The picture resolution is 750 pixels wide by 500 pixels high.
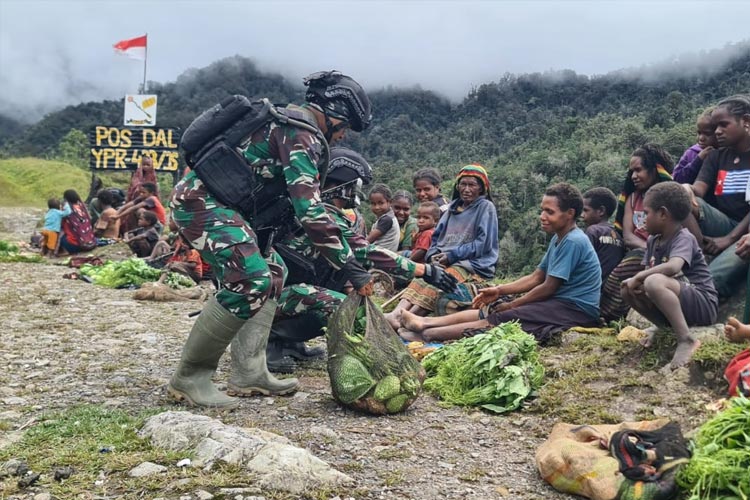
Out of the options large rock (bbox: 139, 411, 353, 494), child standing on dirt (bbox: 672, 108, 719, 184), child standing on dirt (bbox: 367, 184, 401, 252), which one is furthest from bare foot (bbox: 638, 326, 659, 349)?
child standing on dirt (bbox: 367, 184, 401, 252)

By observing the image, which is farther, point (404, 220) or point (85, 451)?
point (404, 220)

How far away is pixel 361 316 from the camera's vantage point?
4.05m

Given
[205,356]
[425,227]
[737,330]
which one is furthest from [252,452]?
[425,227]

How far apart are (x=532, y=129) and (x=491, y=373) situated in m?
28.7

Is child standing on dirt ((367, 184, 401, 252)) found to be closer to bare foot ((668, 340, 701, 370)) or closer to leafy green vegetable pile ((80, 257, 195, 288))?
leafy green vegetable pile ((80, 257, 195, 288))

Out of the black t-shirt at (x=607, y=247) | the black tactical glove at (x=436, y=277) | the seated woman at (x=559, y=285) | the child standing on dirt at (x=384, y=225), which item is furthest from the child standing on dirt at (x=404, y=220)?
the black tactical glove at (x=436, y=277)

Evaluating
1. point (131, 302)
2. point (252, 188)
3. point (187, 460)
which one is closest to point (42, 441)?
point (187, 460)

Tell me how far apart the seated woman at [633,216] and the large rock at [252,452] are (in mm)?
3642

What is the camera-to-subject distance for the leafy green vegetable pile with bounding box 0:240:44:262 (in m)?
13.4

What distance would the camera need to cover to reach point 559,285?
A: 17.3 ft

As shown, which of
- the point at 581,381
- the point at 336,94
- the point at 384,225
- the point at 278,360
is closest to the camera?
the point at 336,94

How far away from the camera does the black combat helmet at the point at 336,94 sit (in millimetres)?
4184

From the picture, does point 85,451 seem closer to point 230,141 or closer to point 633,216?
point 230,141

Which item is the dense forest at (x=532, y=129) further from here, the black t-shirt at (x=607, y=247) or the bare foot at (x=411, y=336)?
the bare foot at (x=411, y=336)
